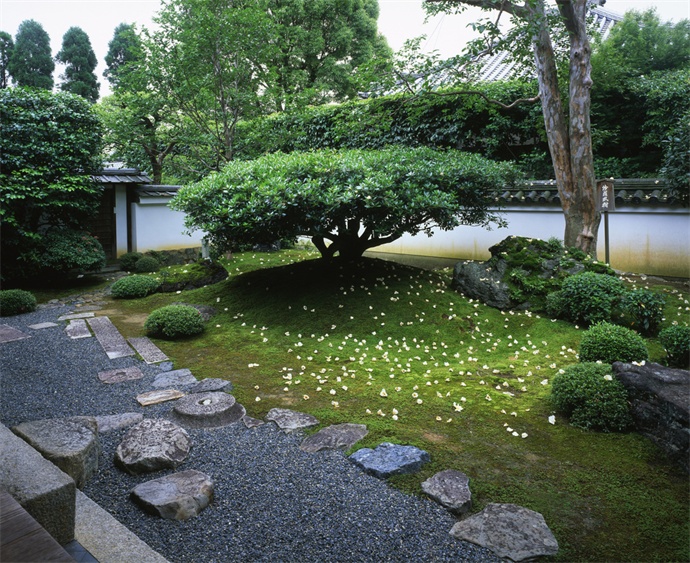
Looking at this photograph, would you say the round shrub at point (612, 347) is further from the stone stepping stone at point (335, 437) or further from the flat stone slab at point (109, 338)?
the flat stone slab at point (109, 338)

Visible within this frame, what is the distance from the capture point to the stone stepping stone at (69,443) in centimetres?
360

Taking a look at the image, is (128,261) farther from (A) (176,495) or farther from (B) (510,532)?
(B) (510,532)

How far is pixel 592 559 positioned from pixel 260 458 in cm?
252

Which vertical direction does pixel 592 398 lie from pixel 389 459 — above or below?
above

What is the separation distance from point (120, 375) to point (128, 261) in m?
8.89

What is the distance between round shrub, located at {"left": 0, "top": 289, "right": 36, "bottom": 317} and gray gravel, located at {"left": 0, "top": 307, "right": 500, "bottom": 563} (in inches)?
200

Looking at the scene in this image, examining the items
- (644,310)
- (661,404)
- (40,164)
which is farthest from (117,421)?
(40,164)

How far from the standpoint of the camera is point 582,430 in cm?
480

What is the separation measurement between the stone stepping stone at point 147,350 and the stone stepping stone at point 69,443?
294 cm

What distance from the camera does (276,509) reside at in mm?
3525

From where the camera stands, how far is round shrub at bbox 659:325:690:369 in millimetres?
5895

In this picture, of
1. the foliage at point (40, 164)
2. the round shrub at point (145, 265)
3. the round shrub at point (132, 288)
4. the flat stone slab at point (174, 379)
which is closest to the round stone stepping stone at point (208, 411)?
the flat stone slab at point (174, 379)

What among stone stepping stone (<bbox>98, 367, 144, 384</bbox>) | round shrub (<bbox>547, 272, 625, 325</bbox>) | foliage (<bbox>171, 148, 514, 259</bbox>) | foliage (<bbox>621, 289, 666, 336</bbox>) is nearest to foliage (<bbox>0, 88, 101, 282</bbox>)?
foliage (<bbox>171, 148, 514, 259</bbox>)

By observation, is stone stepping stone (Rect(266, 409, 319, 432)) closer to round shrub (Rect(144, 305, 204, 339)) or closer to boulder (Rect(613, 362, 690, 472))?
boulder (Rect(613, 362, 690, 472))
